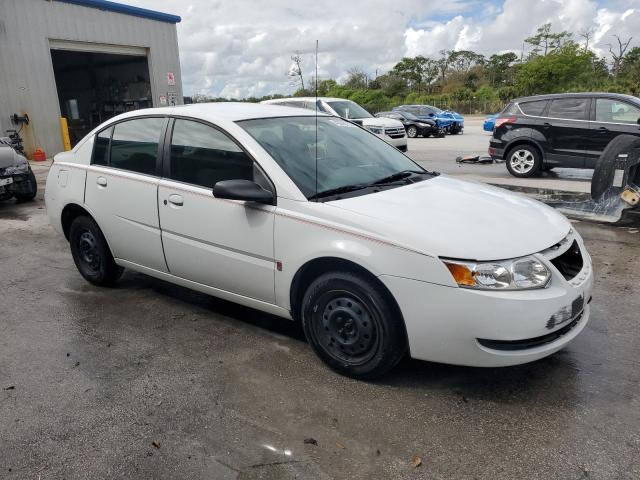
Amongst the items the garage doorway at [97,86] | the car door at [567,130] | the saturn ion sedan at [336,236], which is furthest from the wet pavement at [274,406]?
the garage doorway at [97,86]

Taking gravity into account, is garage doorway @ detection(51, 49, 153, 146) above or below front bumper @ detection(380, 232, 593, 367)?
above

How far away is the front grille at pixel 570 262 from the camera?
2939mm

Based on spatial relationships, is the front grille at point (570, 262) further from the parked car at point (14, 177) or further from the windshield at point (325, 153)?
the parked car at point (14, 177)

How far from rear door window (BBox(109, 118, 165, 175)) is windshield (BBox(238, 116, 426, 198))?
33.2 inches

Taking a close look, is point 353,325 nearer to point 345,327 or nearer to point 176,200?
point 345,327

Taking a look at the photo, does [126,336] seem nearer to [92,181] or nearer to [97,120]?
[92,181]

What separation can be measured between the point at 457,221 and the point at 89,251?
11.2ft

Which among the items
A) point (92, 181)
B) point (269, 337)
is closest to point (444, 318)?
point (269, 337)

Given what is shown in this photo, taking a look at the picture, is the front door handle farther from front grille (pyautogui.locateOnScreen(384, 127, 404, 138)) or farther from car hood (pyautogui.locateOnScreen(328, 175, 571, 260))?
front grille (pyautogui.locateOnScreen(384, 127, 404, 138))

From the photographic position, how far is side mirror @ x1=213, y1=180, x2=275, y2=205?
318cm

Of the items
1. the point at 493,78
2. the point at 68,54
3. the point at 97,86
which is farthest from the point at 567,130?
the point at 493,78

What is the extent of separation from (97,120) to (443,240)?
78.9ft

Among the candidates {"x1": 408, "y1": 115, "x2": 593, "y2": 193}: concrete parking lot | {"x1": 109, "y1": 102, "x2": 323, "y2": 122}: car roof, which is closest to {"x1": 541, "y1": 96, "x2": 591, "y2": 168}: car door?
{"x1": 408, "y1": 115, "x2": 593, "y2": 193}: concrete parking lot

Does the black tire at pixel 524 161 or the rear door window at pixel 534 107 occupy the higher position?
the rear door window at pixel 534 107
